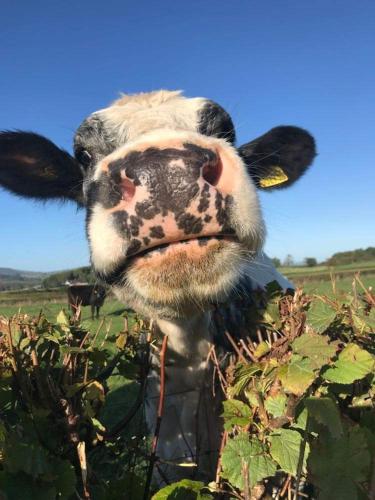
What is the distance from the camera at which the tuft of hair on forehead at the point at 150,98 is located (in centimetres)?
398

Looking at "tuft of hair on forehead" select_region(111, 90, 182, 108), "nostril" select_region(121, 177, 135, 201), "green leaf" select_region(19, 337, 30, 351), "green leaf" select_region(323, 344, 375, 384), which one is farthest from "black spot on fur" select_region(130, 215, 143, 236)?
"tuft of hair on forehead" select_region(111, 90, 182, 108)

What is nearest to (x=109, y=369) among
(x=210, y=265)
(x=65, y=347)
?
(x=65, y=347)

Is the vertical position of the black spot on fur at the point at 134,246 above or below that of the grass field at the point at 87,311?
above

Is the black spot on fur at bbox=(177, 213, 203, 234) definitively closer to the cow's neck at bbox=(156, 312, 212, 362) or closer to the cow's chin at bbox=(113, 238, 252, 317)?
the cow's chin at bbox=(113, 238, 252, 317)

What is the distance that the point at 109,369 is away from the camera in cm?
202

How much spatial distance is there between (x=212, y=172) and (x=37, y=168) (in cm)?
247

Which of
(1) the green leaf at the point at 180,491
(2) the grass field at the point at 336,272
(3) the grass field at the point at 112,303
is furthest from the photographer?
(2) the grass field at the point at 336,272

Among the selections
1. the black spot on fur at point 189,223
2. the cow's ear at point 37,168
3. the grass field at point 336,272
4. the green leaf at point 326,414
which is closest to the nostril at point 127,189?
the black spot on fur at point 189,223

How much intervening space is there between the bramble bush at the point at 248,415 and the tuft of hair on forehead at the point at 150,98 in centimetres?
233

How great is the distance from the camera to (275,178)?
459cm

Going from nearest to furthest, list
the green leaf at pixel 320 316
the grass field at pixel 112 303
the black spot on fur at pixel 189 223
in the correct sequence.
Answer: the green leaf at pixel 320 316 → the black spot on fur at pixel 189 223 → the grass field at pixel 112 303

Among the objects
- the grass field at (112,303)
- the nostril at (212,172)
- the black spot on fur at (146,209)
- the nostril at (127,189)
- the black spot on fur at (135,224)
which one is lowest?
the grass field at (112,303)

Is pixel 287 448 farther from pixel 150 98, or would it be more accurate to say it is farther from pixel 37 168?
pixel 37 168

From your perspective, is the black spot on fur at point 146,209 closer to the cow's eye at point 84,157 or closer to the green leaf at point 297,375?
the green leaf at point 297,375
